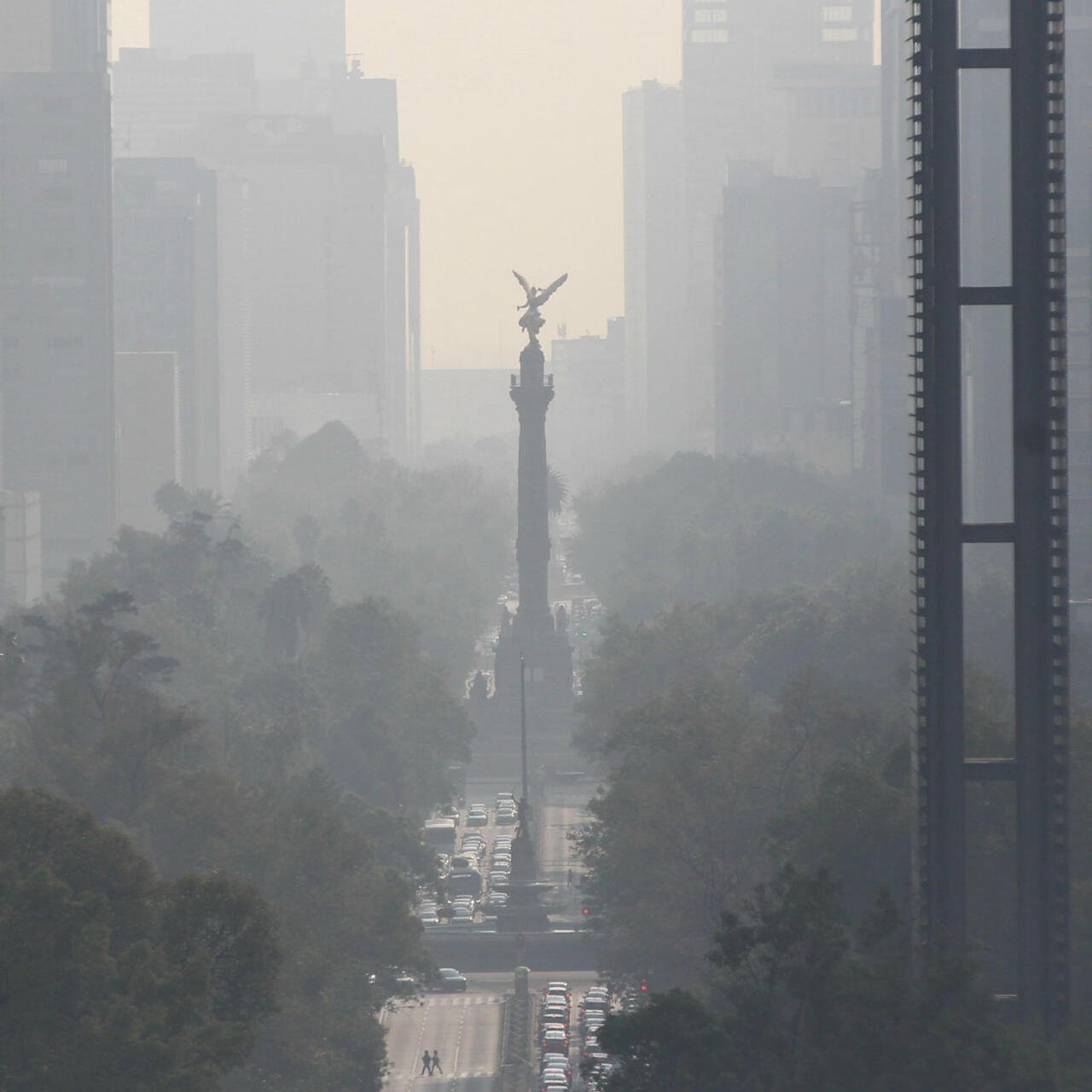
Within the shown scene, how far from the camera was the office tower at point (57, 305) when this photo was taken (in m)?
155

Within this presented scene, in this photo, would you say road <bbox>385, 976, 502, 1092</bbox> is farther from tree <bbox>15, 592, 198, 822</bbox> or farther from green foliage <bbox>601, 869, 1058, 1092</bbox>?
green foliage <bbox>601, 869, 1058, 1092</bbox>

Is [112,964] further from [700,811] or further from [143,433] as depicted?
[143,433]

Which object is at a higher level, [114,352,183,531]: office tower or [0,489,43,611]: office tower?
[114,352,183,531]: office tower

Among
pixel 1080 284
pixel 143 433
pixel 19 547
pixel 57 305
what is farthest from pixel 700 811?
pixel 143 433

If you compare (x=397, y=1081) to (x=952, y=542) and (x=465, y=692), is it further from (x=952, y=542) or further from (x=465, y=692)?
(x=465, y=692)

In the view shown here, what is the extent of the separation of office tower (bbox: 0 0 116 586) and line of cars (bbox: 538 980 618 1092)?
330 feet

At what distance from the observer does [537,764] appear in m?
99.0

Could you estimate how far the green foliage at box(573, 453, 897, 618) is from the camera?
398 feet

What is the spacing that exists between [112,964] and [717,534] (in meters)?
107

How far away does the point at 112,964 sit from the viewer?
27.7 m

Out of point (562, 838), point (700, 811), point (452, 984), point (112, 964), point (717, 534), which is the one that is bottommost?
point (452, 984)

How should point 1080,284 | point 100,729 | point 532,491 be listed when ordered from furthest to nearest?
1. point 532,491
2. point 1080,284
3. point 100,729

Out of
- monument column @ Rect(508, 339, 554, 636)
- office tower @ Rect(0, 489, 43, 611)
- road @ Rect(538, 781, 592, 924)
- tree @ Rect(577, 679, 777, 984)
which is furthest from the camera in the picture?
office tower @ Rect(0, 489, 43, 611)

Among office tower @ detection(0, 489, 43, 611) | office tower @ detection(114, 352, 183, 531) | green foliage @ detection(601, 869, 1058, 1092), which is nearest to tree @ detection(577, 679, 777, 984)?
green foliage @ detection(601, 869, 1058, 1092)
